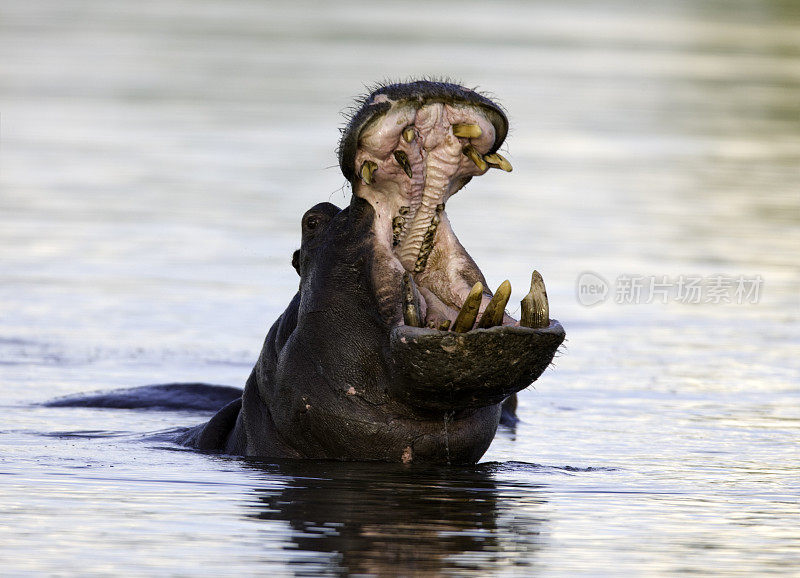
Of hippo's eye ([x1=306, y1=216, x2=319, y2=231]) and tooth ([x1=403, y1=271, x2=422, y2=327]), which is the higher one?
hippo's eye ([x1=306, y1=216, x2=319, y2=231])

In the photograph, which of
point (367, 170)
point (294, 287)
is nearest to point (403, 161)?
point (367, 170)

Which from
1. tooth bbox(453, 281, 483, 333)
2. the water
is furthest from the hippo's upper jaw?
the water

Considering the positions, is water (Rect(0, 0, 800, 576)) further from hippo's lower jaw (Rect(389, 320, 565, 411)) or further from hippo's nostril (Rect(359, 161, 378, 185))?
Result: hippo's nostril (Rect(359, 161, 378, 185))

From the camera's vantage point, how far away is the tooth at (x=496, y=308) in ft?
20.6

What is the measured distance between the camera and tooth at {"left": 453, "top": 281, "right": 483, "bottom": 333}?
6191mm

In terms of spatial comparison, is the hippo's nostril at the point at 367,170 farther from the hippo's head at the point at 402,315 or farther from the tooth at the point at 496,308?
the tooth at the point at 496,308

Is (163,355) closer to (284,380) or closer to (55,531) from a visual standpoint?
(284,380)

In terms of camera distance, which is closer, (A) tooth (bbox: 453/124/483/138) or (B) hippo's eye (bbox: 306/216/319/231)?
(A) tooth (bbox: 453/124/483/138)

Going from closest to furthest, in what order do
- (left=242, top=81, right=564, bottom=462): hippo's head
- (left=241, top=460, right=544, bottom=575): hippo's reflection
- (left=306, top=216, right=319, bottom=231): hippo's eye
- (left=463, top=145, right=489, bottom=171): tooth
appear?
1. (left=241, top=460, right=544, bottom=575): hippo's reflection
2. (left=242, top=81, right=564, bottom=462): hippo's head
3. (left=463, top=145, right=489, bottom=171): tooth
4. (left=306, top=216, right=319, bottom=231): hippo's eye

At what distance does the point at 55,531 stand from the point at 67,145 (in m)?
16.0

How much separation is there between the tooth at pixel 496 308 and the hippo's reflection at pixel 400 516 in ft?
2.45

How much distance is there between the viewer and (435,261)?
6938mm

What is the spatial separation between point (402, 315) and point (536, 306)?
60 centimetres

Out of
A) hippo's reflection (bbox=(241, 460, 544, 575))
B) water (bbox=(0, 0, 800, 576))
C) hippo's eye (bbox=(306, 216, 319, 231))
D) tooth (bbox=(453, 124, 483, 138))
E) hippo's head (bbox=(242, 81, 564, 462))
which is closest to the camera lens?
hippo's reflection (bbox=(241, 460, 544, 575))
